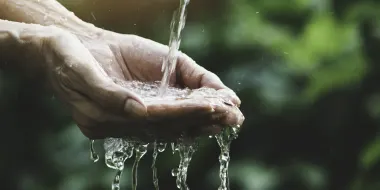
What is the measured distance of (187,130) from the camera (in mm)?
1099

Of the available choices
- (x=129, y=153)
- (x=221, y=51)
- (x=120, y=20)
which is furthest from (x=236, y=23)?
(x=129, y=153)

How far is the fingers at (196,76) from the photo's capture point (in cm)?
123

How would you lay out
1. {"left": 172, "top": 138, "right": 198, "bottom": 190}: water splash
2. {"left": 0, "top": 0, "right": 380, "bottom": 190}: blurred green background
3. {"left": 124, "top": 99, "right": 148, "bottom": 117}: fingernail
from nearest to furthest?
1. {"left": 124, "top": 99, "right": 148, "bottom": 117}: fingernail
2. {"left": 172, "top": 138, "right": 198, "bottom": 190}: water splash
3. {"left": 0, "top": 0, "right": 380, "bottom": 190}: blurred green background

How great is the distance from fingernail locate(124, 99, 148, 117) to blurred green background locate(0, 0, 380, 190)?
0.88 meters

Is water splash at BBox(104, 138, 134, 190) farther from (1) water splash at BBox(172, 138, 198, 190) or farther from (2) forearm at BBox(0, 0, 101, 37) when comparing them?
(2) forearm at BBox(0, 0, 101, 37)

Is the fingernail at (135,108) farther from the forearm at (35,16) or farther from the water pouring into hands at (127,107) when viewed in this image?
the forearm at (35,16)

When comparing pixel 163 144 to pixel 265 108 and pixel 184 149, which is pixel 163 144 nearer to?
pixel 184 149

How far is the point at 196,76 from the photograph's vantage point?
1285mm

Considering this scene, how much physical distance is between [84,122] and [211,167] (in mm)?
863

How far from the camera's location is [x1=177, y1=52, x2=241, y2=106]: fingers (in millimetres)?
1233

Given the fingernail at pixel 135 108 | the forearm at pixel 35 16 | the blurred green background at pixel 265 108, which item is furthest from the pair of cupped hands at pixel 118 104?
the blurred green background at pixel 265 108

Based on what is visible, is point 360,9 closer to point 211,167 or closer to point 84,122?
point 211,167

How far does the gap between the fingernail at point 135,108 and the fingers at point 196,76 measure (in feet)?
0.71

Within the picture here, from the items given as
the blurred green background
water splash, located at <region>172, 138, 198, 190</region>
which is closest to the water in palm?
water splash, located at <region>172, 138, 198, 190</region>
